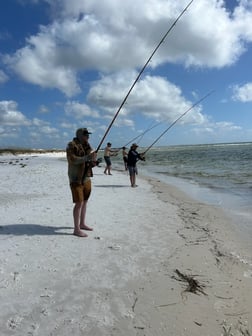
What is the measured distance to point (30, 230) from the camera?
735 centimetres

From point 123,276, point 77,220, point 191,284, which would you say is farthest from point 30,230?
point 191,284

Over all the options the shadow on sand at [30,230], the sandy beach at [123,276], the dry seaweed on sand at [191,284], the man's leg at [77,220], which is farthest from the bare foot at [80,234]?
the dry seaweed on sand at [191,284]

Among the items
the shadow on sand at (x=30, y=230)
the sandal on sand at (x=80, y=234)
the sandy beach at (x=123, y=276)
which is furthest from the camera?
the shadow on sand at (x=30, y=230)

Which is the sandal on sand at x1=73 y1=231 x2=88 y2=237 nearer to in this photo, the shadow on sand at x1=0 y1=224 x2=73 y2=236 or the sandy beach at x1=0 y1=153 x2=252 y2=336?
the sandy beach at x1=0 y1=153 x2=252 y2=336

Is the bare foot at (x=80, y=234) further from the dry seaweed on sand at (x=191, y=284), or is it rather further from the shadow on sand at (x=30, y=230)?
the dry seaweed on sand at (x=191, y=284)

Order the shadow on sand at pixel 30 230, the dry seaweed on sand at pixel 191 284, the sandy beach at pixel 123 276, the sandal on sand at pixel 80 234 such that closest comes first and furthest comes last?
the sandy beach at pixel 123 276 → the dry seaweed on sand at pixel 191 284 → the sandal on sand at pixel 80 234 → the shadow on sand at pixel 30 230

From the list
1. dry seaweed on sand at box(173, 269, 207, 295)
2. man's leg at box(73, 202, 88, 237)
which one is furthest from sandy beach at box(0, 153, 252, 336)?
man's leg at box(73, 202, 88, 237)

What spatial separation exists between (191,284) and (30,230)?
375 centimetres

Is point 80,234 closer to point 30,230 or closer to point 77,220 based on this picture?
point 77,220

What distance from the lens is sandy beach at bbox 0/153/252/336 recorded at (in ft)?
12.7

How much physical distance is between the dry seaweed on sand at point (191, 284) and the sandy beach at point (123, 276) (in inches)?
0.5

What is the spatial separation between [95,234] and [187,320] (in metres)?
3.45

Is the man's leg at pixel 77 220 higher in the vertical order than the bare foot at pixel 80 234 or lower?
higher

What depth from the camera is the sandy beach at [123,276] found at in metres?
3.88
